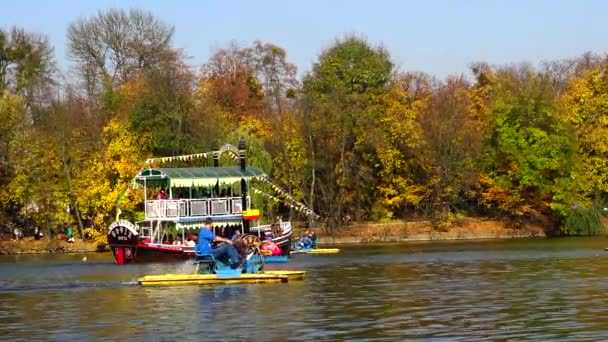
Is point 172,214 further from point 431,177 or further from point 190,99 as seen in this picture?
point 431,177

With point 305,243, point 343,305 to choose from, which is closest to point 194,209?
point 305,243

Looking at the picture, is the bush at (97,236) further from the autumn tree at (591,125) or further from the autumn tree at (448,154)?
the autumn tree at (591,125)

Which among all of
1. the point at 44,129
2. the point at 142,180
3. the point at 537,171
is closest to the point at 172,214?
the point at 142,180

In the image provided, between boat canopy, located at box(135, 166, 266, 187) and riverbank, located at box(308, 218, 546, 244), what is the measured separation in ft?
69.4

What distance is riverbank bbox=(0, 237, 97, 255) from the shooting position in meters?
80.5

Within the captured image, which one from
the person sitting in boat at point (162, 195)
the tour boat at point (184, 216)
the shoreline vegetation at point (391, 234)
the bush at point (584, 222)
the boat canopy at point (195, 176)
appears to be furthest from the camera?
the shoreline vegetation at point (391, 234)

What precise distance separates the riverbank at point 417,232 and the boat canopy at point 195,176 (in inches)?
833

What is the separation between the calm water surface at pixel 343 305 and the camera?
23484mm

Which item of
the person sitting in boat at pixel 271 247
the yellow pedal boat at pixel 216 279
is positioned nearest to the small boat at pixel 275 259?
the person sitting in boat at pixel 271 247

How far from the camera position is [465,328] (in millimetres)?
23203

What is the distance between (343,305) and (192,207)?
107ft

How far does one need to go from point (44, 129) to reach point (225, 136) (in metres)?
13.9

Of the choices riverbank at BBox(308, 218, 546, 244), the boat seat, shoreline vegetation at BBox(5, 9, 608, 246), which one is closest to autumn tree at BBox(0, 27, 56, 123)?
shoreline vegetation at BBox(5, 9, 608, 246)

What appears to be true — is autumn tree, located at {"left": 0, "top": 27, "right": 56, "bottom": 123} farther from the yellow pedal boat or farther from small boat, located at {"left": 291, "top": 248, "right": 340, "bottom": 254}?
the yellow pedal boat
